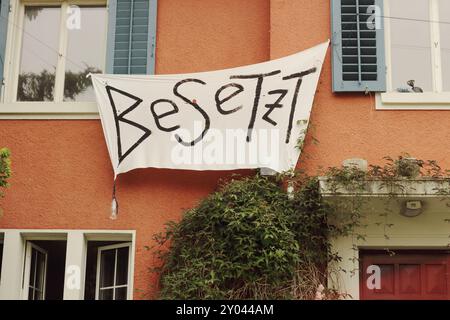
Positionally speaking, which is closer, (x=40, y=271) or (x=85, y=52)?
(x=40, y=271)

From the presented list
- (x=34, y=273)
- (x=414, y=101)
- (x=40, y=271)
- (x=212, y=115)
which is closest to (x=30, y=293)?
(x=34, y=273)

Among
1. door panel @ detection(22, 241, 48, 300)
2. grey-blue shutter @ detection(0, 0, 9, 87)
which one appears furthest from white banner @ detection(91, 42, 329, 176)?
door panel @ detection(22, 241, 48, 300)

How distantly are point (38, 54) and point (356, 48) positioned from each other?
3677 mm

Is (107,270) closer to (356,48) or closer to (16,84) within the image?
(16,84)

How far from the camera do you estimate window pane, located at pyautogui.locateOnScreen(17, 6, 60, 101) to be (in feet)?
35.4

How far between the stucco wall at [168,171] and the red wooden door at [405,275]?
39.5 inches

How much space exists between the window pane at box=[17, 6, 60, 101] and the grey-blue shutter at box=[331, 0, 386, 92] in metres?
3.27

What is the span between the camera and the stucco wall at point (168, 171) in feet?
32.2

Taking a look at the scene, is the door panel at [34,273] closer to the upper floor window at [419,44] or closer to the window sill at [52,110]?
the window sill at [52,110]

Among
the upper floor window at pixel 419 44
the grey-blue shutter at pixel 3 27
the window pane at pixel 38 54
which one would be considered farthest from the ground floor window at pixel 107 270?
the upper floor window at pixel 419 44

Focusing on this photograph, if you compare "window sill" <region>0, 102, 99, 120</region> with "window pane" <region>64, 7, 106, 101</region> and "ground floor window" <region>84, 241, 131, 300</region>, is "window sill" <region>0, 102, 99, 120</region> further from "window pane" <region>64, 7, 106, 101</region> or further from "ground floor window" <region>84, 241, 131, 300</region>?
"ground floor window" <region>84, 241, 131, 300</region>

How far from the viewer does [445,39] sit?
408 inches

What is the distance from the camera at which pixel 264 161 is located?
970 cm
